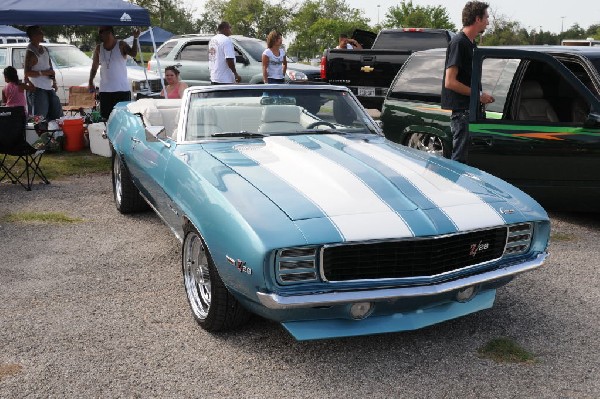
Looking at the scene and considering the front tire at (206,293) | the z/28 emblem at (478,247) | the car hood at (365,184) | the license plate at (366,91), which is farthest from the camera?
the license plate at (366,91)

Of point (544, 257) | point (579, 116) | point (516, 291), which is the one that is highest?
point (579, 116)

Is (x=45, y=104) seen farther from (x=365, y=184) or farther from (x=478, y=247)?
(x=478, y=247)

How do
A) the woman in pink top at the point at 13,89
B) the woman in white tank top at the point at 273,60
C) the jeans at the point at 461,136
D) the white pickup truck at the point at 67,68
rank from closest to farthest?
the jeans at the point at 461,136, the woman in pink top at the point at 13,89, the woman in white tank top at the point at 273,60, the white pickup truck at the point at 67,68

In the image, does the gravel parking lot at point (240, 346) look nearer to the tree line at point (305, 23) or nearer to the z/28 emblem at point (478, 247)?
the z/28 emblem at point (478, 247)

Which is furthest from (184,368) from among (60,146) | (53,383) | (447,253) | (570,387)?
(60,146)

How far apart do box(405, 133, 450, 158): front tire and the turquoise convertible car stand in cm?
213

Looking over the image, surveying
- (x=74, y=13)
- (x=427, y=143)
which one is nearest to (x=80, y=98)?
(x=74, y=13)

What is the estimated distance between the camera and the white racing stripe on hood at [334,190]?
129 inches

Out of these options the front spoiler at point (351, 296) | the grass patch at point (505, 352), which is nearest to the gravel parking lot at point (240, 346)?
the grass patch at point (505, 352)

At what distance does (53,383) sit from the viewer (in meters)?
3.30

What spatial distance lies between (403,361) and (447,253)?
2.02 ft

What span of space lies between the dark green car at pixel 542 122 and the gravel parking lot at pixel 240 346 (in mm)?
861

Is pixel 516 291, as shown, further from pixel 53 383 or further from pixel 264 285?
pixel 53 383

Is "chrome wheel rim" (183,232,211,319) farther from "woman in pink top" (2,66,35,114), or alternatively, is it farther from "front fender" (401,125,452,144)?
"woman in pink top" (2,66,35,114)
